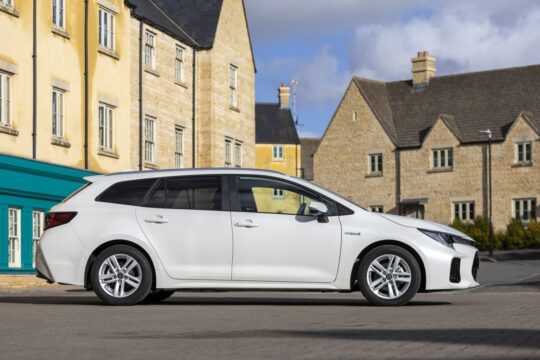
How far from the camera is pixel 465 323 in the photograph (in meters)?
11.6

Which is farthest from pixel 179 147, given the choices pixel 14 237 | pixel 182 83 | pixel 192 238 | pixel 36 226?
pixel 192 238

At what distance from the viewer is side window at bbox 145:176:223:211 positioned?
15.3 meters

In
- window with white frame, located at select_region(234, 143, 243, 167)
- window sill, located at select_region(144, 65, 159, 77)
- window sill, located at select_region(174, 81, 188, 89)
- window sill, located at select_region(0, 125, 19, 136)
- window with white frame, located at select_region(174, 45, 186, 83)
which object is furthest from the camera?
window with white frame, located at select_region(234, 143, 243, 167)

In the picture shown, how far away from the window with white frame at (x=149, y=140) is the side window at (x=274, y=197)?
22709 millimetres

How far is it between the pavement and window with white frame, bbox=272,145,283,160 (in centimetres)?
8163

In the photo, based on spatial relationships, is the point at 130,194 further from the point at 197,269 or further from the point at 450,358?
the point at 450,358

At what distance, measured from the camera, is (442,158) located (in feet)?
247

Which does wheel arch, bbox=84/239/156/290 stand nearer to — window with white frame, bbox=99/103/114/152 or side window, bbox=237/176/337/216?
side window, bbox=237/176/337/216

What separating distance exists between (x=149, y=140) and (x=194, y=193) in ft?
75.8

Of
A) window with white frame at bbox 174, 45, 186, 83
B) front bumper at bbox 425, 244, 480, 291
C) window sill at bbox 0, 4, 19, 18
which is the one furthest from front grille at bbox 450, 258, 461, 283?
window with white frame at bbox 174, 45, 186, 83

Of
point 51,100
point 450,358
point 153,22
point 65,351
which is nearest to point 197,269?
point 65,351

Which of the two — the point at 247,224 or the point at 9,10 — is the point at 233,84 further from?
the point at 247,224

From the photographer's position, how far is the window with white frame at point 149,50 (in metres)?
38.1

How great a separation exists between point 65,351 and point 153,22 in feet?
98.3
